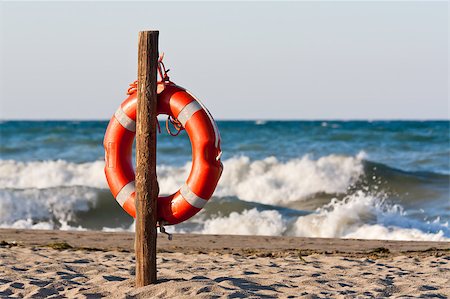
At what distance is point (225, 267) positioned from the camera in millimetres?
6426

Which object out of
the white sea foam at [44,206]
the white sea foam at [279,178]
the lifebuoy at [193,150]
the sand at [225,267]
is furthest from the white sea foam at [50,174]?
the lifebuoy at [193,150]

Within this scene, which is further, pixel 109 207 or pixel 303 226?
pixel 109 207

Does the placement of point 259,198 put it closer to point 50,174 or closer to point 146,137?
point 50,174

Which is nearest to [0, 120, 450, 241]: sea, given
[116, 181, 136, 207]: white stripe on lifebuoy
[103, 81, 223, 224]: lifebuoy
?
[116, 181, 136, 207]: white stripe on lifebuoy

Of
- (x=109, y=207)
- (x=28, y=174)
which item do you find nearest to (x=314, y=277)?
(x=109, y=207)

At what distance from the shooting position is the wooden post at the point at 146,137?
201 inches

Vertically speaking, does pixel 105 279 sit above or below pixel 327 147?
below

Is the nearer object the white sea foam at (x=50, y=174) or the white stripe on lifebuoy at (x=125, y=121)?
the white stripe on lifebuoy at (x=125, y=121)

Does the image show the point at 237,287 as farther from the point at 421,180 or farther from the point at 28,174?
the point at 28,174

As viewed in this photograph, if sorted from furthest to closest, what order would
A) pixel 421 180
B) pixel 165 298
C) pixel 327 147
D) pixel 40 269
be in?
pixel 327 147 < pixel 421 180 < pixel 40 269 < pixel 165 298

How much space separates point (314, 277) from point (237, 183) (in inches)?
364

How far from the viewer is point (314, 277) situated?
232 inches

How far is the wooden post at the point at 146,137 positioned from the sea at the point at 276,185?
15.5ft

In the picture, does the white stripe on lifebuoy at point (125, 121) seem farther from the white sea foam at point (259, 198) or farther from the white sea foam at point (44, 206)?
the white sea foam at point (44, 206)
